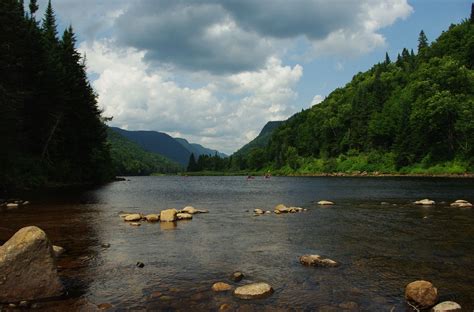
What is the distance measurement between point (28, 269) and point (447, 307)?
12.4m

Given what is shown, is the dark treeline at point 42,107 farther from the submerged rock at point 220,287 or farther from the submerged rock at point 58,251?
the submerged rock at point 220,287

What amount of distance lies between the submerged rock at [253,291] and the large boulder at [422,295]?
168 inches

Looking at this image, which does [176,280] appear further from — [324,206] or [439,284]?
[324,206]

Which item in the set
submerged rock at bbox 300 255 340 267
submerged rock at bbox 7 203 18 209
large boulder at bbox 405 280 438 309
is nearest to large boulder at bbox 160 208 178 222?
→ submerged rock at bbox 300 255 340 267

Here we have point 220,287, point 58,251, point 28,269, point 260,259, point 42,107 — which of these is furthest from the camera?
point 42,107

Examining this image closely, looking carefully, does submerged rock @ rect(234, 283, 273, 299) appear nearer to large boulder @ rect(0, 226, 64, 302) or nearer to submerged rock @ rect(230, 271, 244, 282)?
submerged rock @ rect(230, 271, 244, 282)

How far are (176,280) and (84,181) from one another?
7840 cm

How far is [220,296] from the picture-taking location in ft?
40.5

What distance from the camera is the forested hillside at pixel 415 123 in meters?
111

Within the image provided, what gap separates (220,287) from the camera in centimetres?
1304

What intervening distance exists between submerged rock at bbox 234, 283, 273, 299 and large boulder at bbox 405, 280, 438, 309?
427 centimetres

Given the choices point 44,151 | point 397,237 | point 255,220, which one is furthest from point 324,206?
point 44,151

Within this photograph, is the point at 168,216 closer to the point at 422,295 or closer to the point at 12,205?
the point at 12,205

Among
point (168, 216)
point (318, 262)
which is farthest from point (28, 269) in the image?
point (168, 216)
